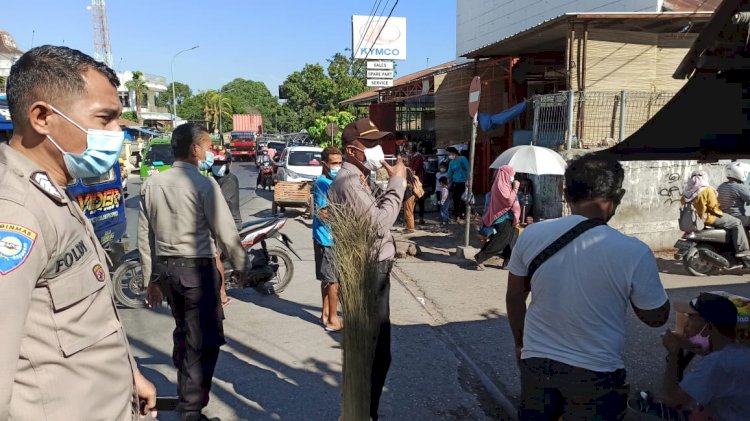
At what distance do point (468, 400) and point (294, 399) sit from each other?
1.22m

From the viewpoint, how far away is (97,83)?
153 cm

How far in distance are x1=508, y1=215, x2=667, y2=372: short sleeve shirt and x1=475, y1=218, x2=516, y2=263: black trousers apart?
5300 mm

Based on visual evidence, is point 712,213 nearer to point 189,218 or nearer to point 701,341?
point 701,341

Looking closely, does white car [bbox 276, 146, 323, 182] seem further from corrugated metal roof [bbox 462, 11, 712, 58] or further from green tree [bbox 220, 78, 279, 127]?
green tree [bbox 220, 78, 279, 127]

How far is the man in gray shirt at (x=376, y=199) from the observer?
2.93m

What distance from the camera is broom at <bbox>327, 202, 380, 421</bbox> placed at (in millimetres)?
2367

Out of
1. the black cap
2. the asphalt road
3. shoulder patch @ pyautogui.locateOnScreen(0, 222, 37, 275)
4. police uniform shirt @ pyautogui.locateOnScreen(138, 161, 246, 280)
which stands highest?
shoulder patch @ pyautogui.locateOnScreen(0, 222, 37, 275)

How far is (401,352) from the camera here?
4477 millimetres

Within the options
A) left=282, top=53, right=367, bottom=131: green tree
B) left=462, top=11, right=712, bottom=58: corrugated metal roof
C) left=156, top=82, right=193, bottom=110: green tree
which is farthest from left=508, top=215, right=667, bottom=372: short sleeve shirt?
left=156, top=82, right=193, bottom=110: green tree

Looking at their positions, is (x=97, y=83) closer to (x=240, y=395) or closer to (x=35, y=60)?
(x=35, y=60)

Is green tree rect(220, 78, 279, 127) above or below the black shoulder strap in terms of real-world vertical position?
above

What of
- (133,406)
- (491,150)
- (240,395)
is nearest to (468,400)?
(240,395)

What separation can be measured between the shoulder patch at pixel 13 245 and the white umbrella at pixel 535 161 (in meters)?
6.82

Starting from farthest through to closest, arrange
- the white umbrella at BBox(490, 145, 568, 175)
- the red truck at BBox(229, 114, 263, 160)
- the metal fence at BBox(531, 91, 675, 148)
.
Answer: the red truck at BBox(229, 114, 263, 160) → the metal fence at BBox(531, 91, 675, 148) → the white umbrella at BBox(490, 145, 568, 175)
